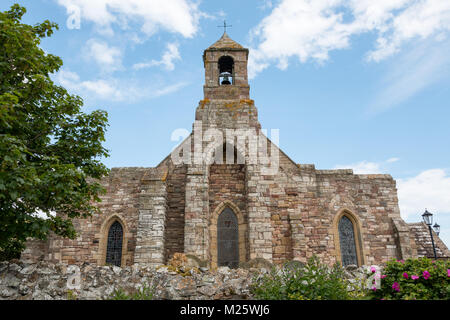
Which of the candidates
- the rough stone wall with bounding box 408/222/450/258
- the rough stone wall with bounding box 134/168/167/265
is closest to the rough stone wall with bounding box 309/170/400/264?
the rough stone wall with bounding box 408/222/450/258

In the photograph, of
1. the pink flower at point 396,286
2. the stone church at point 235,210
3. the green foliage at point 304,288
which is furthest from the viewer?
the stone church at point 235,210

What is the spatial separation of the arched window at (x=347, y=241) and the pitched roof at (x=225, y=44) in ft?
33.6

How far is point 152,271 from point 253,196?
6539 mm

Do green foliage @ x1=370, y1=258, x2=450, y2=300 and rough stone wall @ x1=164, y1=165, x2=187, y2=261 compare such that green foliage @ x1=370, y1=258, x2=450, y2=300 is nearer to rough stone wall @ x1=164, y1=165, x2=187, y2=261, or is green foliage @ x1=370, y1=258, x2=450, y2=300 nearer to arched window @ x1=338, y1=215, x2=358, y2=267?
arched window @ x1=338, y1=215, x2=358, y2=267

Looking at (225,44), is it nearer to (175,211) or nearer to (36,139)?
(175,211)

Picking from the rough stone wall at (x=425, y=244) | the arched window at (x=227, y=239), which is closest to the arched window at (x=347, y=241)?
the rough stone wall at (x=425, y=244)

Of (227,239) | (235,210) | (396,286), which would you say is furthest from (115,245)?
(396,286)

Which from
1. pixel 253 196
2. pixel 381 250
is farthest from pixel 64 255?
pixel 381 250

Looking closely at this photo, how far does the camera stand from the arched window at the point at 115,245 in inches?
600

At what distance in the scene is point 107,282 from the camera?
7625 millimetres

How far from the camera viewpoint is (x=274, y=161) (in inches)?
605

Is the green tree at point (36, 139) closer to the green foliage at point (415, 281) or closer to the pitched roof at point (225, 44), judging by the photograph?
the green foliage at point (415, 281)
